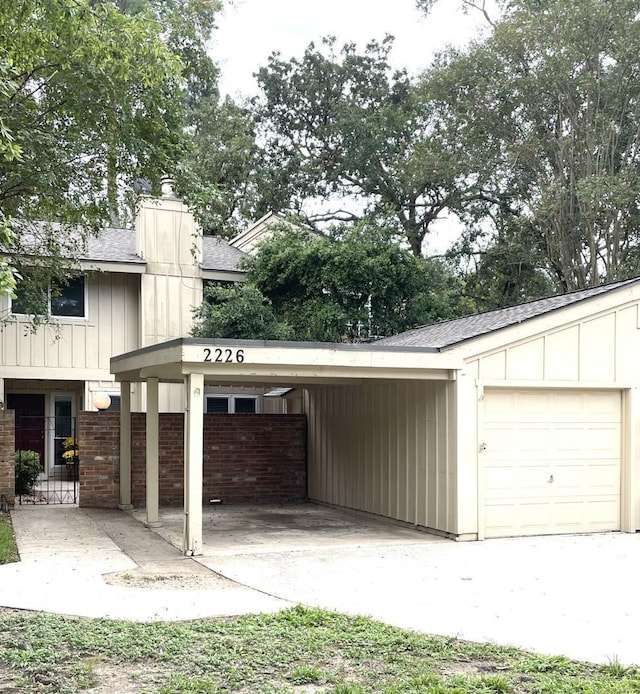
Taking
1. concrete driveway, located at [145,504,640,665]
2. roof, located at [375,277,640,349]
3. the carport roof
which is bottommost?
concrete driveway, located at [145,504,640,665]

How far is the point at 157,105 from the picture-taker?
11.4 m

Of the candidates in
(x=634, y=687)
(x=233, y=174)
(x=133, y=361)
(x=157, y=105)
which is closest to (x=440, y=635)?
(x=634, y=687)

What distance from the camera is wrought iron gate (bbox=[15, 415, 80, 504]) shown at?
1628 centimetres

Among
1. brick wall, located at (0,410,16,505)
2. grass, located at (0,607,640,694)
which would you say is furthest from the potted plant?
grass, located at (0,607,640,694)

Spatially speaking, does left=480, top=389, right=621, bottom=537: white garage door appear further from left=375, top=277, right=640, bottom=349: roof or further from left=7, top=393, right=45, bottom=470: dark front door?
left=7, top=393, right=45, bottom=470: dark front door

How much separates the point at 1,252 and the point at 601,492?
1133cm

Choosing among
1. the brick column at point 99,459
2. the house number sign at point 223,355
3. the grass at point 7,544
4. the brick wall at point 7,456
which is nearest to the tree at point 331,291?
the brick column at point 99,459

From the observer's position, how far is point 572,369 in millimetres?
11484

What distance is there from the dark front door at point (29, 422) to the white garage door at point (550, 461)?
39.7 ft

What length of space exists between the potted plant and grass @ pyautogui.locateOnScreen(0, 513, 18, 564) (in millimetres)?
5128

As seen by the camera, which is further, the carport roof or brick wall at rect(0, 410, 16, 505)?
brick wall at rect(0, 410, 16, 505)

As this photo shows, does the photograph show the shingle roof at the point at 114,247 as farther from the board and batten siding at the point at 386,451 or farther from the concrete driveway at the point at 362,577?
the concrete driveway at the point at 362,577

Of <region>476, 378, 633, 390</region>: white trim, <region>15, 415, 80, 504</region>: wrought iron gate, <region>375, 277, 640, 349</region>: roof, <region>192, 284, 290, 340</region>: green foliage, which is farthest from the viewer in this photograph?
<region>192, 284, 290, 340</region>: green foliage

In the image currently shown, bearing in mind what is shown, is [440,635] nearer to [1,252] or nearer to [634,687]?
[634,687]
